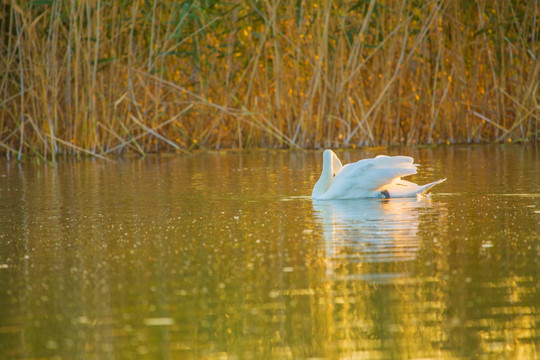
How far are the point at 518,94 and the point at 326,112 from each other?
219 centimetres

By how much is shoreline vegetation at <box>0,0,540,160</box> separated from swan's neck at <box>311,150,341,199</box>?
3734mm

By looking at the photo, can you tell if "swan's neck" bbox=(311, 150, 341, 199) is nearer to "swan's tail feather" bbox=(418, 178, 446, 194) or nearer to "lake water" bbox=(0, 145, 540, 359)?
"lake water" bbox=(0, 145, 540, 359)

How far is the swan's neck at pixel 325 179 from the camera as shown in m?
6.18

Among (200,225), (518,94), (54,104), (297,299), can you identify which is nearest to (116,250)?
(200,225)

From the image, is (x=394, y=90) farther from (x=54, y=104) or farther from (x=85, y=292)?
(x=85, y=292)

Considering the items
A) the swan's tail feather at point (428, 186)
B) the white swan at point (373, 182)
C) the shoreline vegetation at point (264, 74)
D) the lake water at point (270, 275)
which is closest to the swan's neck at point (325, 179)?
the white swan at point (373, 182)

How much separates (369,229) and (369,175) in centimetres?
130

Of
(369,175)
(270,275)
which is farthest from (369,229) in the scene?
(369,175)

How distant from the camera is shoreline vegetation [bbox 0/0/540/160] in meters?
9.99

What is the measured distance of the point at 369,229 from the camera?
4.61 metres

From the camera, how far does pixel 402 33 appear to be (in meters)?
10.8

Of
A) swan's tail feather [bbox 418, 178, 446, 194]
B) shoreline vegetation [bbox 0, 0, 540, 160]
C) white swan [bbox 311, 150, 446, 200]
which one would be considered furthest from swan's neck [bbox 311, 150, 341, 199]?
shoreline vegetation [bbox 0, 0, 540, 160]

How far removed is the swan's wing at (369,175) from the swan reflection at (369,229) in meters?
0.07

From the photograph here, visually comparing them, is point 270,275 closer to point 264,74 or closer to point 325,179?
point 325,179
